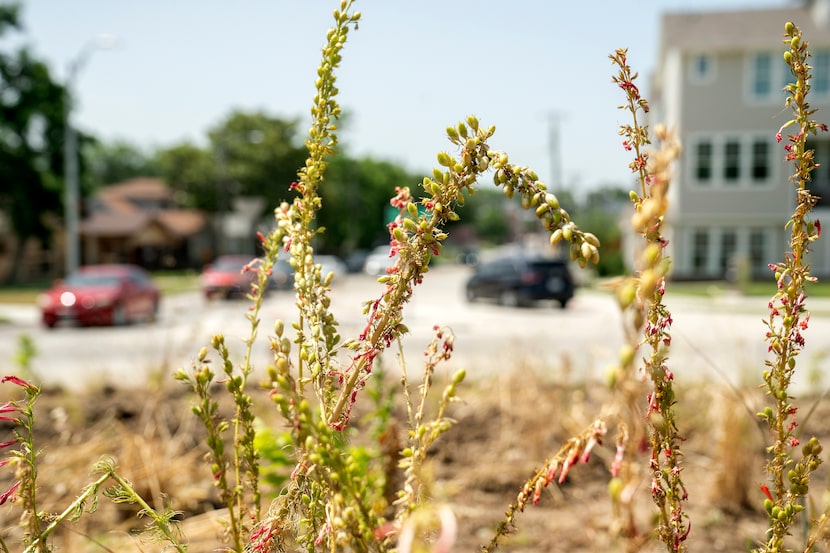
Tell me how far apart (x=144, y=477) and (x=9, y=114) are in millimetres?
41607

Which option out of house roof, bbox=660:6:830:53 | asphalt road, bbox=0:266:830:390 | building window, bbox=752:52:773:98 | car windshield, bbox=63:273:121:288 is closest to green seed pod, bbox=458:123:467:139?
asphalt road, bbox=0:266:830:390

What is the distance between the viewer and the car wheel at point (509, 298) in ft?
81.7

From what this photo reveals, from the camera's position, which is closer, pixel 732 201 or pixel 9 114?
pixel 732 201

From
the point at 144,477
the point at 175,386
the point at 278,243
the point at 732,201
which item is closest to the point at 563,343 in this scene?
the point at 175,386

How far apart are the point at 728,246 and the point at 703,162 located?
365 cm

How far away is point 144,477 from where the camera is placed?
163 inches

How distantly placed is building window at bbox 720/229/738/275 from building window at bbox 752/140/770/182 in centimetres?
233

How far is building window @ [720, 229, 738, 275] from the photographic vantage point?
33.3m

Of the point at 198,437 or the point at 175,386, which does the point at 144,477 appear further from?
the point at 175,386

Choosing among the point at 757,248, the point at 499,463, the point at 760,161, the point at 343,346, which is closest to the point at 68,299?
the point at 499,463

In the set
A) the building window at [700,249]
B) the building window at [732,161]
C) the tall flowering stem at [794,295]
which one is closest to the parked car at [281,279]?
the tall flowering stem at [794,295]

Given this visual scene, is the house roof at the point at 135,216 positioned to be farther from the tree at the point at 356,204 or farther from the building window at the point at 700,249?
the building window at the point at 700,249

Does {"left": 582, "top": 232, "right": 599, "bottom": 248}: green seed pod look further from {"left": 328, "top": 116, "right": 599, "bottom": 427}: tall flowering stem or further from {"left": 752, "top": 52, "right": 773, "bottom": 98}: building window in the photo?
{"left": 752, "top": 52, "right": 773, "bottom": 98}: building window

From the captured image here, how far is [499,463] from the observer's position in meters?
5.01
